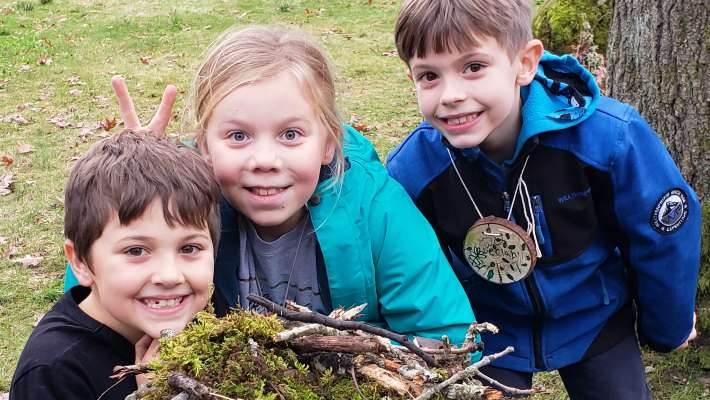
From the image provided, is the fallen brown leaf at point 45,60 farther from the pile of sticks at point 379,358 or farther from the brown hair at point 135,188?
the pile of sticks at point 379,358

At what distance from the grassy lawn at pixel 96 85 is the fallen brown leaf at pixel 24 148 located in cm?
1

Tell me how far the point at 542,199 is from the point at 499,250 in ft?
0.77

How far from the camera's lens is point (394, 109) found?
7930 mm

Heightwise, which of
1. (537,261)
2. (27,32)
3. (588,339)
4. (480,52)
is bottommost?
(588,339)

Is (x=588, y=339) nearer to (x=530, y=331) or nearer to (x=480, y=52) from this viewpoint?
(x=530, y=331)

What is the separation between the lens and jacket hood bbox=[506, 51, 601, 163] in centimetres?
261

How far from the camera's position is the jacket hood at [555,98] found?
2609 millimetres

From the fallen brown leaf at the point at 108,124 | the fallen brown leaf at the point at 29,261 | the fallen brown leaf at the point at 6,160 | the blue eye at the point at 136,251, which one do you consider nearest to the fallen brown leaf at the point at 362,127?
the fallen brown leaf at the point at 108,124

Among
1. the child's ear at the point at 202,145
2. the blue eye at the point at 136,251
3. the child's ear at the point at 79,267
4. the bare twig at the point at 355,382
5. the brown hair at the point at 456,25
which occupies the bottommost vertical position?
the bare twig at the point at 355,382

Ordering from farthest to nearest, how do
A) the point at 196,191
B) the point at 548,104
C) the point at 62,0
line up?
the point at 62,0 → the point at 548,104 → the point at 196,191

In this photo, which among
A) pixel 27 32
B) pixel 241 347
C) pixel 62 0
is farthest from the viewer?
pixel 62 0

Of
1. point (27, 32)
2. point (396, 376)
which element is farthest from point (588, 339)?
point (27, 32)

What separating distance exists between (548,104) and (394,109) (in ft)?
17.3

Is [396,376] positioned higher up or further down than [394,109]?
further down
